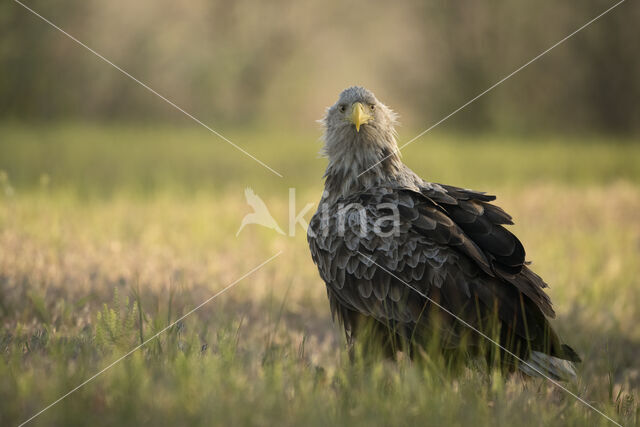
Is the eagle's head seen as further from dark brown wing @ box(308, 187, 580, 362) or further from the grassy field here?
the grassy field

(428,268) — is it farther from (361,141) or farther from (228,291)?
(228,291)

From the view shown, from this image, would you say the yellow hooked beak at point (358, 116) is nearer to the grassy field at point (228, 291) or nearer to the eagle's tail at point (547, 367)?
the grassy field at point (228, 291)

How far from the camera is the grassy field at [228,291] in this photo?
10.1 ft

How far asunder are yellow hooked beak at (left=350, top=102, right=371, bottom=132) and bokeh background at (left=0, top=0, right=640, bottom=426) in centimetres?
133

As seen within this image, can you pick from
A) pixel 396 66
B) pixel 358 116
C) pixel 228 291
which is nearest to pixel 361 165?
pixel 358 116

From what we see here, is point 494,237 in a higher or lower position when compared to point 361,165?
lower

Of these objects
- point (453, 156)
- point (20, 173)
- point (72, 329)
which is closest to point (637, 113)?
point (453, 156)

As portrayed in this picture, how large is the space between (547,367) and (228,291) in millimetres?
3424

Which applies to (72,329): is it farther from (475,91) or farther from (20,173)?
(475,91)

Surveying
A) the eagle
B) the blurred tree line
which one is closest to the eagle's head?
the eagle

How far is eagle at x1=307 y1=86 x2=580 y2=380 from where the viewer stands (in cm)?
406

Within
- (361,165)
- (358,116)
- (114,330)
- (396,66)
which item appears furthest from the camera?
(396,66)

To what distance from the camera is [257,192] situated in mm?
11969

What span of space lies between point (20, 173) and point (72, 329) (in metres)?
8.46
